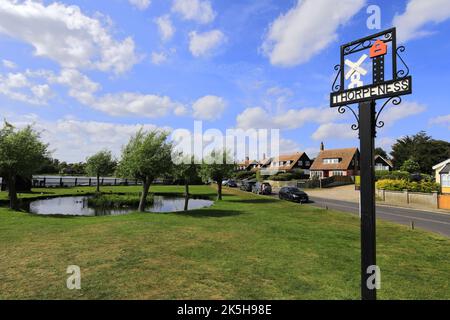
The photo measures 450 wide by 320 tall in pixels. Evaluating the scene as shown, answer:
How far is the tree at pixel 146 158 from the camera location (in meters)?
20.5

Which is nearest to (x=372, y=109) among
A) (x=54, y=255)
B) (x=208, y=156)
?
(x=54, y=255)

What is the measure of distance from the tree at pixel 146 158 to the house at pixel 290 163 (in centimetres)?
6777

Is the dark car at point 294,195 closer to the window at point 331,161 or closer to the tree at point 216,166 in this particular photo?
the tree at point 216,166

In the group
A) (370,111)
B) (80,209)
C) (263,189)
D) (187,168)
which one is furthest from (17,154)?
(263,189)

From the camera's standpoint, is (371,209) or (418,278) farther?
(418,278)

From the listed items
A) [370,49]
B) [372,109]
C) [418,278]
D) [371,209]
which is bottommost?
[418,278]

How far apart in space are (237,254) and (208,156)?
20.8 m

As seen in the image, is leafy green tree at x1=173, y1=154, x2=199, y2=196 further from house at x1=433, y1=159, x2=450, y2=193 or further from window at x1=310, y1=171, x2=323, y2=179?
window at x1=310, y1=171, x2=323, y2=179

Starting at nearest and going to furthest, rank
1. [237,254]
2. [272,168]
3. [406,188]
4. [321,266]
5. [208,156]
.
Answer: [321,266] → [237,254] → [208,156] → [406,188] → [272,168]

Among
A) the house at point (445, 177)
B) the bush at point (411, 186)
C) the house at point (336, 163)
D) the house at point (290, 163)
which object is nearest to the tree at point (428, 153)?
the house at point (336, 163)

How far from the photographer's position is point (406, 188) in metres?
32.5

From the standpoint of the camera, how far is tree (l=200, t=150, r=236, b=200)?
29984 millimetres

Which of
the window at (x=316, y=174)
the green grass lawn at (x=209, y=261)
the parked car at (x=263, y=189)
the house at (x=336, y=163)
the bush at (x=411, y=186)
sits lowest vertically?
the green grass lawn at (x=209, y=261)

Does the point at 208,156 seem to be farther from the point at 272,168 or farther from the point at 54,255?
the point at 272,168
